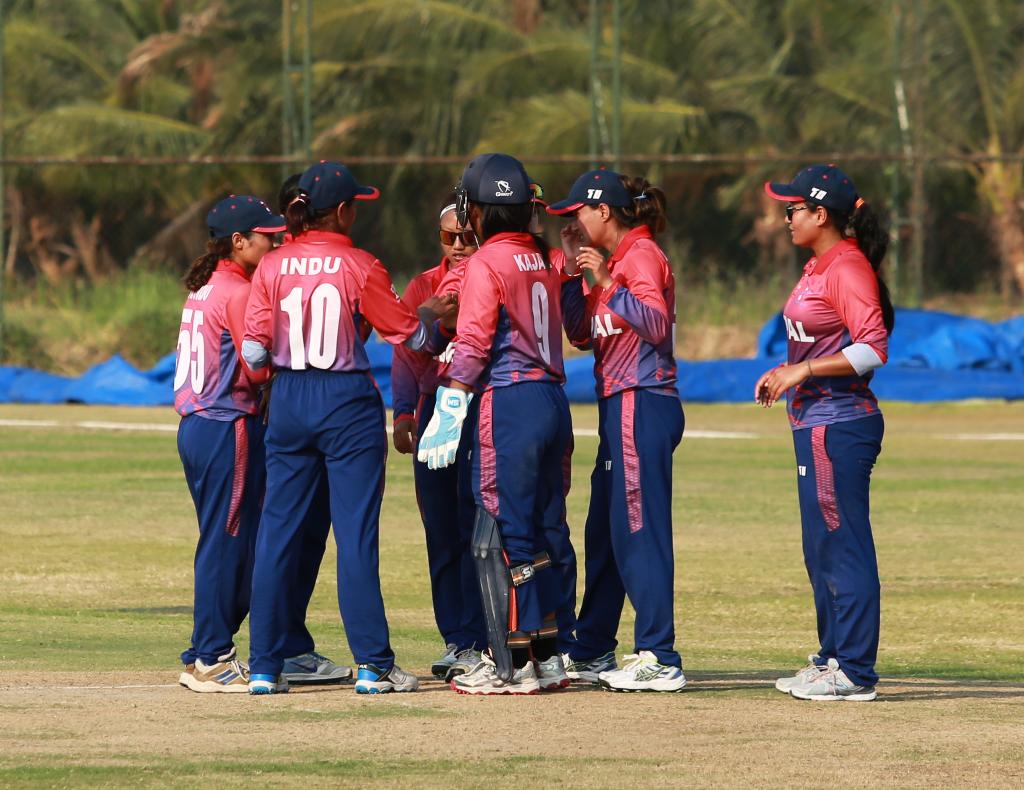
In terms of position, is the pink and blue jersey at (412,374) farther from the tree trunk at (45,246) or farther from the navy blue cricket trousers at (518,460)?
the tree trunk at (45,246)

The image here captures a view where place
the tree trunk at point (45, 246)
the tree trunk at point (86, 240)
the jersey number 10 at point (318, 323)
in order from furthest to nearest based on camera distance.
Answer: the tree trunk at point (45, 246)
the tree trunk at point (86, 240)
the jersey number 10 at point (318, 323)

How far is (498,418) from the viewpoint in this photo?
7137 millimetres

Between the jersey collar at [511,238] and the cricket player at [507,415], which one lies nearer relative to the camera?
the cricket player at [507,415]

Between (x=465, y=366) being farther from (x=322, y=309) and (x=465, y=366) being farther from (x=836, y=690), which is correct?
(x=836, y=690)

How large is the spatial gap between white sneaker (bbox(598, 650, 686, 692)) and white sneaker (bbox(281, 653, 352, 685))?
1109 millimetres

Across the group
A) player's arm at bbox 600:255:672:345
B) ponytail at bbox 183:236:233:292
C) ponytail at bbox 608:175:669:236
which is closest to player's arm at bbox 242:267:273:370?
ponytail at bbox 183:236:233:292

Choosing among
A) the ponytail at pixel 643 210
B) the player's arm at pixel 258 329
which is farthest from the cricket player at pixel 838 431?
the player's arm at pixel 258 329

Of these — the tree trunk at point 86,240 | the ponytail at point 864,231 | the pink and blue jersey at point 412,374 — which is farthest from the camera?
the tree trunk at point 86,240

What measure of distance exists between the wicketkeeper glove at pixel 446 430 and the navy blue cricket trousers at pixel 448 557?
51cm

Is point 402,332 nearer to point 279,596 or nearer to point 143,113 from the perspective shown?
point 279,596

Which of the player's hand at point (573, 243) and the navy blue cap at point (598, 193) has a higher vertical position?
the navy blue cap at point (598, 193)

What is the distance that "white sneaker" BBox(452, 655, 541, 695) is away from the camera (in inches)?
285

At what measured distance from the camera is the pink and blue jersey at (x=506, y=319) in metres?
7.07

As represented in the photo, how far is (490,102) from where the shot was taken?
104 ft
